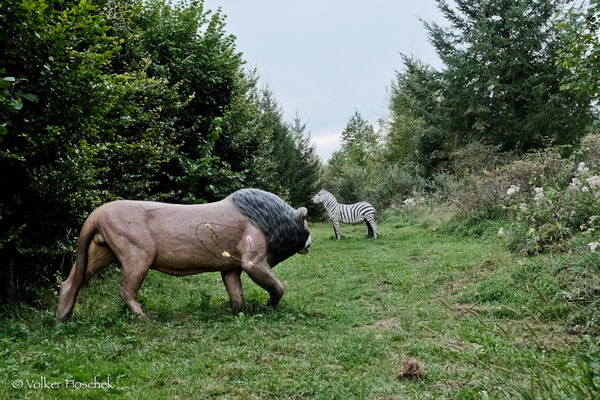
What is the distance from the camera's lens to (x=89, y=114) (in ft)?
16.7

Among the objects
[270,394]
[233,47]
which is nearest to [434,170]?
[233,47]

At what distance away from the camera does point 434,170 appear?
905 inches

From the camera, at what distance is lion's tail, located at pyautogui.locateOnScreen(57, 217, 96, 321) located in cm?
458

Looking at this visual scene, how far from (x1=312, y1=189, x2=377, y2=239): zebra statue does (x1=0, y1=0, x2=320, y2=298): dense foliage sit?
5342 mm

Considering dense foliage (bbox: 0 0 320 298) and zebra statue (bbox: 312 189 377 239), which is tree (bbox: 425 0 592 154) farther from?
dense foliage (bbox: 0 0 320 298)

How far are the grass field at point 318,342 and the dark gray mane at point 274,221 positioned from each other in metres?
0.71

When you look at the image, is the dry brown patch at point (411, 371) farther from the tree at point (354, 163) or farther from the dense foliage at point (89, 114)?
the tree at point (354, 163)

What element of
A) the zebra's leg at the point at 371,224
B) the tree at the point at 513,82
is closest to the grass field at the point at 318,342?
the zebra's leg at the point at 371,224

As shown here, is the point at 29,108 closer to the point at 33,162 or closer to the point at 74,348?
the point at 33,162

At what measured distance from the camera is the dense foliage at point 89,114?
14.8 feet

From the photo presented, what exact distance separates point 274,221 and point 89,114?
2.52 metres

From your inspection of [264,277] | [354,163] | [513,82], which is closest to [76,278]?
[264,277]

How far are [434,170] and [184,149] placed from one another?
16.2 metres

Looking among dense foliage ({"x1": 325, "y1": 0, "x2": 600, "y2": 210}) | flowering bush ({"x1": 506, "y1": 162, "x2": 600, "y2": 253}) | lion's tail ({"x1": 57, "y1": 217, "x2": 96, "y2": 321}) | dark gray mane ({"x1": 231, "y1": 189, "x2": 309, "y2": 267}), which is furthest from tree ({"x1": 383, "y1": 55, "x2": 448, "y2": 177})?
lion's tail ({"x1": 57, "y1": 217, "x2": 96, "y2": 321})
